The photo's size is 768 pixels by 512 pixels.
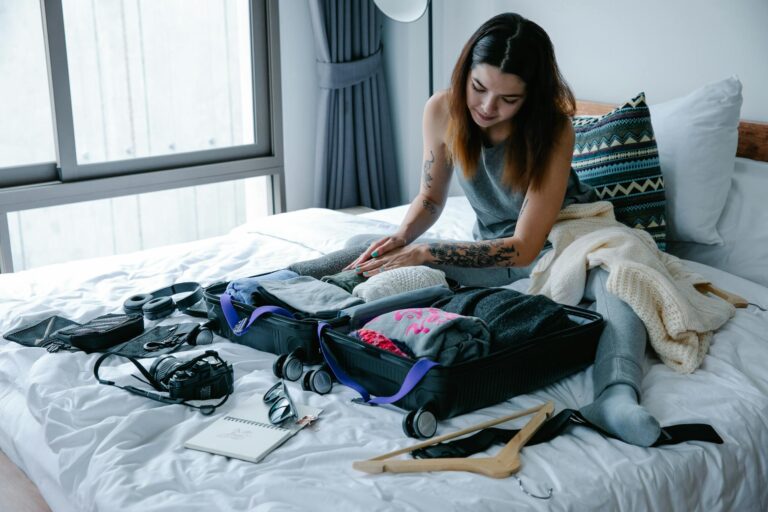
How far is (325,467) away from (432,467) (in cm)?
17

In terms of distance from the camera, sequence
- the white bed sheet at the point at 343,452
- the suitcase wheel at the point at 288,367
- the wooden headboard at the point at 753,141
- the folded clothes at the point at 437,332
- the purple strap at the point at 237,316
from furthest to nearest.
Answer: the wooden headboard at the point at 753,141, the purple strap at the point at 237,316, the suitcase wheel at the point at 288,367, the folded clothes at the point at 437,332, the white bed sheet at the point at 343,452

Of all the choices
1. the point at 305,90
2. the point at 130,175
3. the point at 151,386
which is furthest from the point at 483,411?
the point at 305,90

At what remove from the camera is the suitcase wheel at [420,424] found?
1391 mm

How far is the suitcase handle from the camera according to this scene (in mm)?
1454

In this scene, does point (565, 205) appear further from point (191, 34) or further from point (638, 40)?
point (191, 34)

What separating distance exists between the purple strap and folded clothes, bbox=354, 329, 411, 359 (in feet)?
0.66

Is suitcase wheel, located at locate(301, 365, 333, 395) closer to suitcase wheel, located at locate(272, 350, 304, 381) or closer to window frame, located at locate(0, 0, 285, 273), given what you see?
suitcase wheel, located at locate(272, 350, 304, 381)

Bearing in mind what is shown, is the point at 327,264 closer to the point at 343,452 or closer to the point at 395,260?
the point at 395,260

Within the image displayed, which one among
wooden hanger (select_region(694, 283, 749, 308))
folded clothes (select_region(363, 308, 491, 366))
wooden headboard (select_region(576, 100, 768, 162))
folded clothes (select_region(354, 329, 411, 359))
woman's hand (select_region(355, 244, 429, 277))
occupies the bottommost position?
wooden hanger (select_region(694, 283, 749, 308))

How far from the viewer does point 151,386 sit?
1.60m

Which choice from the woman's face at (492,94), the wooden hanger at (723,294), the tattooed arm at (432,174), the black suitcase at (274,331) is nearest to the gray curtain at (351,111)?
the tattooed arm at (432,174)

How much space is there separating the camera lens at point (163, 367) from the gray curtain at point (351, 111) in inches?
87.9

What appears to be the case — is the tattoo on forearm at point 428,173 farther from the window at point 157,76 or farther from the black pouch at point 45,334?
the window at point 157,76

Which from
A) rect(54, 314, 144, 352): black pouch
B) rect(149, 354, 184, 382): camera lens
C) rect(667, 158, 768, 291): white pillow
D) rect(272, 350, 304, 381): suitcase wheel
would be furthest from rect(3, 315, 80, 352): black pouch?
rect(667, 158, 768, 291): white pillow
